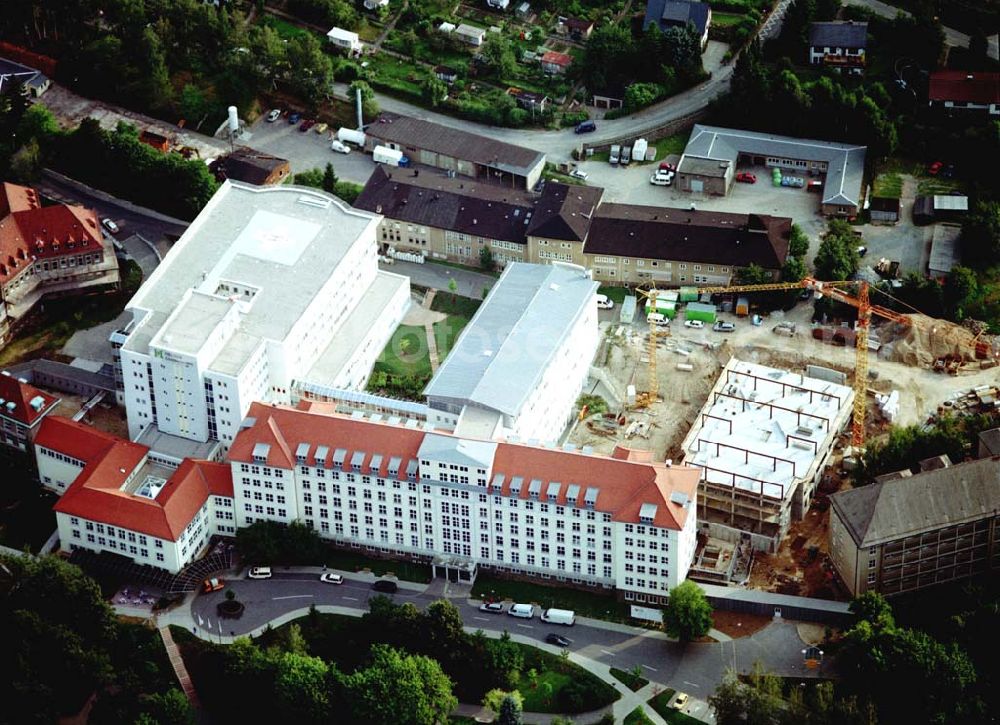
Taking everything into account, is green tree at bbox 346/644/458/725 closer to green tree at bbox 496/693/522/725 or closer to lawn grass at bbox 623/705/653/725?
green tree at bbox 496/693/522/725

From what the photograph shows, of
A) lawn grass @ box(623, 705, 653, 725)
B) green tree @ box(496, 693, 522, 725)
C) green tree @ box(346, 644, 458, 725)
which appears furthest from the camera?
lawn grass @ box(623, 705, 653, 725)

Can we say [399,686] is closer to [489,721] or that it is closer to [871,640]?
[489,721]

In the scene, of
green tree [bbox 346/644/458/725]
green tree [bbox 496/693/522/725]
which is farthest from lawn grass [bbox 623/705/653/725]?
green tree [bbox 346/644/458/725]

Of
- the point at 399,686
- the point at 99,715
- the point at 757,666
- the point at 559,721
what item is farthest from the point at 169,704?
the point at 757,666

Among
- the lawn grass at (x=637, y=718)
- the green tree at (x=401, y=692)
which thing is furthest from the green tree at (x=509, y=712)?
the lawn grass at (x=637, y=718)

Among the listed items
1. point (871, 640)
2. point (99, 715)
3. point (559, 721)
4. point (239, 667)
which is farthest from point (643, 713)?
point (99, 715)

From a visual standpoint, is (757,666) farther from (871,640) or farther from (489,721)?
(489,721)

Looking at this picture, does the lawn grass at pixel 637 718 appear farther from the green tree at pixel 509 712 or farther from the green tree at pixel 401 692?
the green tree at pixel 401 692
